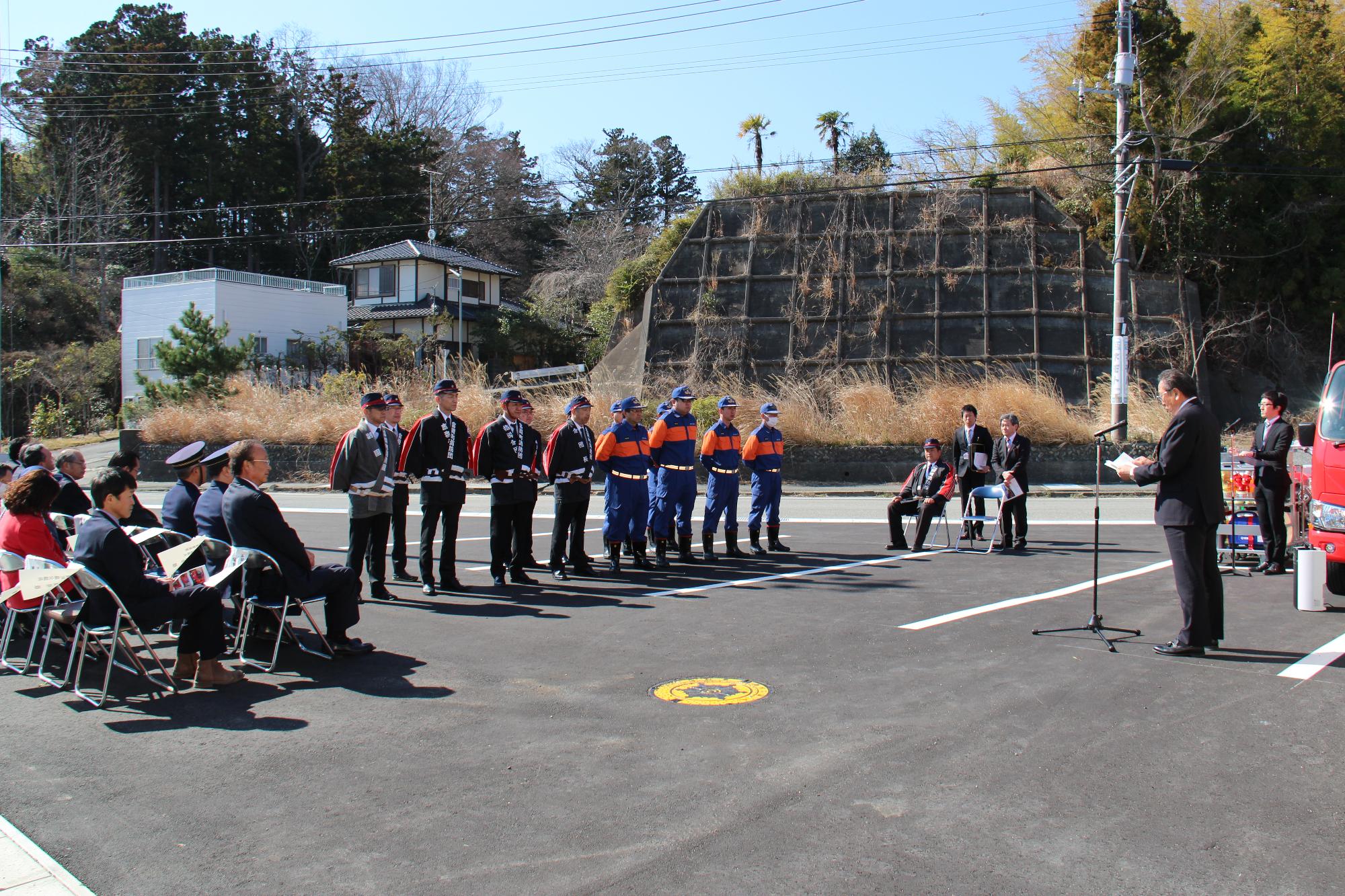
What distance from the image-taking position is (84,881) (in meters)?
4.04

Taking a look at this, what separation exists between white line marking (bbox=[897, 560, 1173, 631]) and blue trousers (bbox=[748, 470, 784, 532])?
13.0 ft

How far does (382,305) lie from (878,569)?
42.8m

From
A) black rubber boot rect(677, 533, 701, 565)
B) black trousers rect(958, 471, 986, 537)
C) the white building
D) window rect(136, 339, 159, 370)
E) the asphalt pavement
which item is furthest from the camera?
window rect(136, 339, 159, 370)

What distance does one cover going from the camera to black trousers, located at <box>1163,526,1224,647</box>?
716 cm

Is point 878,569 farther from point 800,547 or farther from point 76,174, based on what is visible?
point 76,174

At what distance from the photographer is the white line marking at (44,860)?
13.0ft

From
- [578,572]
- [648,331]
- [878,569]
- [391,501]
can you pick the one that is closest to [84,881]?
[391,501]

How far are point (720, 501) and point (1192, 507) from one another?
20.8ft

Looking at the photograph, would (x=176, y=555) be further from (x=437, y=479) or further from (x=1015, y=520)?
(x=1015, y=520)

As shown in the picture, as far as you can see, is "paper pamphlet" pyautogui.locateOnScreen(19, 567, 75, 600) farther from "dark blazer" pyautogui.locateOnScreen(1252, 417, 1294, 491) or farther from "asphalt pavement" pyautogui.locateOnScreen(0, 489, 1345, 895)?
"dark blazer" pyautogui.locateOnScreen(1252, 417, 1294, 491)

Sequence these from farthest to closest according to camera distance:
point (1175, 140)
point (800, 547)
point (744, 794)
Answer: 1. point (1175, 140)
2. point (800, 547)
3. point (744, 794)

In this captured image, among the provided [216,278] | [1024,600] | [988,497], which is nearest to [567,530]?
[1024,600]

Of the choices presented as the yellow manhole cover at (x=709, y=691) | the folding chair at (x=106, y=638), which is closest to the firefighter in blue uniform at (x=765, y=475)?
the yellow manhole cover at (x=709, y=691)

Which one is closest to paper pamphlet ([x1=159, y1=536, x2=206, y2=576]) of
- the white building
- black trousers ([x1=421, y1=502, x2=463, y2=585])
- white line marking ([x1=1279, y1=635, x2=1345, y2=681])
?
black trousers ([x1=421, y1=502, x2=463, y2=585])
